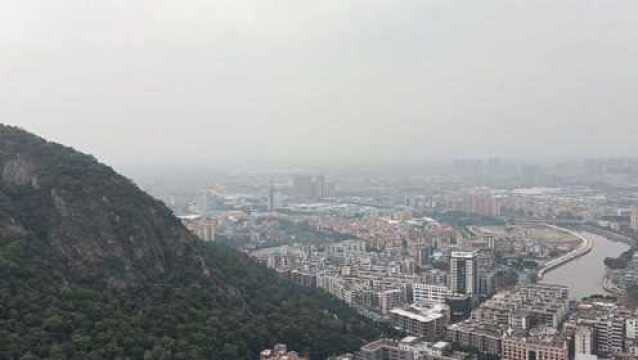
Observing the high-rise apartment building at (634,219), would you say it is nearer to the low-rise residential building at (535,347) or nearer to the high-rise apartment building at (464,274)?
the high-rise apartment building at (464,274)

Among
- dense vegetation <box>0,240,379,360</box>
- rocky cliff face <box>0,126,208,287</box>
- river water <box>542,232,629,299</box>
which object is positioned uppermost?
rocky cliff face <box>0,126,208,287</box>

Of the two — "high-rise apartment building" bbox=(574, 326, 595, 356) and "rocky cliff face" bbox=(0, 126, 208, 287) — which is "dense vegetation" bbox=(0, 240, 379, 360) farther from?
"high-rise apartment building" bbox=(574, 326, 595, 356)

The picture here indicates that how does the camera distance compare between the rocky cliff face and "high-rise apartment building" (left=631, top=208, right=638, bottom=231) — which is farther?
"high-rise apartment building" (left=631, top=208, right=638, bottom=231)

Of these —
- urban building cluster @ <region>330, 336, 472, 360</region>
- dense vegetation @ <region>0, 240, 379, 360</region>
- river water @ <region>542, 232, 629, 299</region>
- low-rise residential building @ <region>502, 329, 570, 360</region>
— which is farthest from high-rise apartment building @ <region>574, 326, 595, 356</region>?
river water @ <region>542, 232, 629, 299</region>

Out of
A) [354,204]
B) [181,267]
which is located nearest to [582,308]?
[181,267]

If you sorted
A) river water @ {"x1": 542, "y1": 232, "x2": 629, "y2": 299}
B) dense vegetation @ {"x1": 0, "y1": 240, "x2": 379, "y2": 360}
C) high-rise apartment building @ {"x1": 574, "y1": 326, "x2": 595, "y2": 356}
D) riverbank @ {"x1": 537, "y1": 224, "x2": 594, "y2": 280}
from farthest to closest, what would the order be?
riverbank @ {"x1": 537, "y1": 224, "x2": 594, "y2": 280}
river water @ {"x1": 542, "y1": 232, "x2": 629, "y2": 299}
high-rise apartment building @ {"x1": 574, "y1": 326, "x2": 595, "y2": 356}
dense vegetation @ {"x1": 0, "y1": 240, "x2": 379, "y2": 360}

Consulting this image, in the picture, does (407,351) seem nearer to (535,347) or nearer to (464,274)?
(535,347)

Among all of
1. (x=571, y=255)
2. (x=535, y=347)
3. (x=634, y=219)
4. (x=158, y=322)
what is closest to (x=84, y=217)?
(x=158, y=322)
